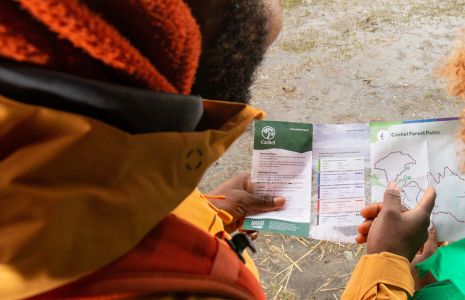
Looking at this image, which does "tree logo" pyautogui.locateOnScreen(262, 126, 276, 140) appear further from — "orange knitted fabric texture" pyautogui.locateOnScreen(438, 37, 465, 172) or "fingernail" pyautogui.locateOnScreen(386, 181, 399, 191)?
"orange knitted fabric texture" pyautogui.locateOnScreen(438, 37, 465, 172)

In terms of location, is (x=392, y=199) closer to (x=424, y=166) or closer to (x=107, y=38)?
(x=424, y=166)

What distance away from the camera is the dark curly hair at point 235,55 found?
709mm

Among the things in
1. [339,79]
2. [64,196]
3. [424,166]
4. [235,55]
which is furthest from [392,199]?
[339,79]

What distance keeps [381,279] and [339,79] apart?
61.8 inches

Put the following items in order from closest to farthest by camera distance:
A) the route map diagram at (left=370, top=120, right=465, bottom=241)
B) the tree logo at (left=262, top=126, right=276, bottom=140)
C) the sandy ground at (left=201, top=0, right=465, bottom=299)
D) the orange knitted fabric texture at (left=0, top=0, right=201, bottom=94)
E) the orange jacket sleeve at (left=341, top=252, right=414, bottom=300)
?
the orange knitted fabric texture at (left=0, top=0, right=201, bottom=94) < the orange jacket sleeve at (left=341, top=252, right=414, bottom=300) < the route map diagram at (left=370, top=120, right=465, bottom=241) < the tree logo at (left=262, top=126, right=276, bottom=140) < the sandy ground at (left=201, top=0, right=465, bottom=299)

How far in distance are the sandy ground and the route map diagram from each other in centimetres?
54

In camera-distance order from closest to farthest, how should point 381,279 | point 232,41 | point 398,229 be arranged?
1. point 232,41
2. point 381,279
3. point 398,229

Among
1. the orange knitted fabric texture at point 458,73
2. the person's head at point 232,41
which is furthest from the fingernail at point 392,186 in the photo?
→ the person's head at point 232,41

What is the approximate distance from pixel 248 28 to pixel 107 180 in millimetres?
343

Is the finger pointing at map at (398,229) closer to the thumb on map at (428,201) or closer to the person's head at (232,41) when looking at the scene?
the thumb on map at (428,201)

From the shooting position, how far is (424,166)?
4.52 ft

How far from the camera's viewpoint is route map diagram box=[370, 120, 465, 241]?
1.32 m

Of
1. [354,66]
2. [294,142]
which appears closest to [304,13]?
[354,66]

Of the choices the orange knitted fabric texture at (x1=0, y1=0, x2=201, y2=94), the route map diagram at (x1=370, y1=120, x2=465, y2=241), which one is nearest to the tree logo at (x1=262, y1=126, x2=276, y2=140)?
the route map diagram at (x1=370, y1=120, x2=465, y2=241)
